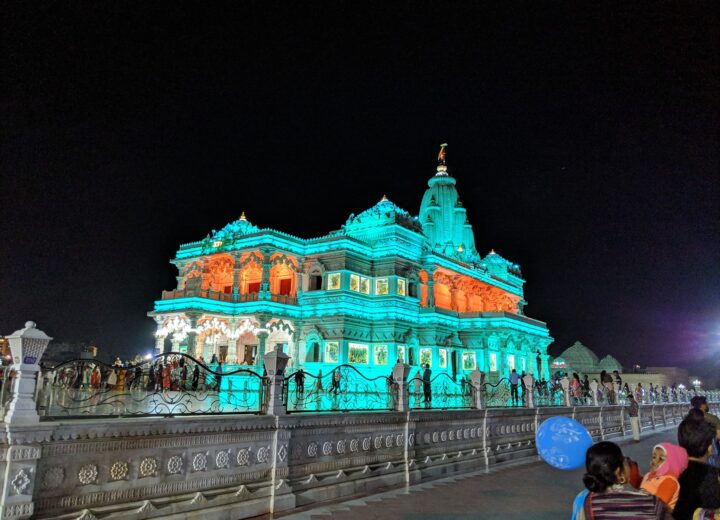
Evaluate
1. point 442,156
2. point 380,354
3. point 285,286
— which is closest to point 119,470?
point 380,354

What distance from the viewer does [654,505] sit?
9.49 ft

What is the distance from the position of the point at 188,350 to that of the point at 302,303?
24.8 feet

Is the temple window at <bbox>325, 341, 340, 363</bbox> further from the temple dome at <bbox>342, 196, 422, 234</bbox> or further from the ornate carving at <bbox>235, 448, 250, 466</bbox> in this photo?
the ornate carving at <bbox>235, 448, 250, 466</bbox>

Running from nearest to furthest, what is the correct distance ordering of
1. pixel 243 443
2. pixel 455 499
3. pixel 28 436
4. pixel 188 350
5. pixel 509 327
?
pixel 28 436
pixel 243 443
pixel 455 499
pixel 188 350
pixel 509 327

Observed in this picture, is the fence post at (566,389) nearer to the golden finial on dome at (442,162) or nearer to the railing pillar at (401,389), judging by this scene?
the railing pillar at (401,389)

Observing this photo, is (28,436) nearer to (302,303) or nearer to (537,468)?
(537,468)

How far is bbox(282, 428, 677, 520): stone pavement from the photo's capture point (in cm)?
801

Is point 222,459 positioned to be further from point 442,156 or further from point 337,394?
point 442,156

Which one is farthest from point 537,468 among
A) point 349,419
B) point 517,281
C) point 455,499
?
point 517,281

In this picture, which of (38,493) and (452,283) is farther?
(452,283)

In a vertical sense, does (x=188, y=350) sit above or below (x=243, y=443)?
above

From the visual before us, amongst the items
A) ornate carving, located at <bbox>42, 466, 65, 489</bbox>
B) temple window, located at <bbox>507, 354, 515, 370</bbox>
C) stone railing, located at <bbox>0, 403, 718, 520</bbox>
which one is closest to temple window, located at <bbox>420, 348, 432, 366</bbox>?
temple window, located at <bbox>507, 354, 515, 370</bbox>

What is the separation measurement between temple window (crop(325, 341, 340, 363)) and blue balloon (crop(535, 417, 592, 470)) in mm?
26892

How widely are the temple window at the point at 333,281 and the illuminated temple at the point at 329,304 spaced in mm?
64
